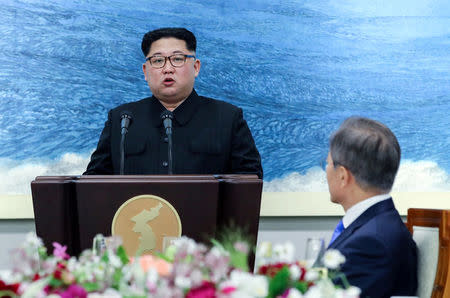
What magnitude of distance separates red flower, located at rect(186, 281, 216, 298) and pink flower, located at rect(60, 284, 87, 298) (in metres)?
0.15

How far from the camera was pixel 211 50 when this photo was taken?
372 centimetres

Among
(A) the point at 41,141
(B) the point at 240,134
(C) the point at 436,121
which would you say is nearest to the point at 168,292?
(B) the point at 240,134

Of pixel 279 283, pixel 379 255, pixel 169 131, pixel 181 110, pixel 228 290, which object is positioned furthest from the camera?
pixel 181 110

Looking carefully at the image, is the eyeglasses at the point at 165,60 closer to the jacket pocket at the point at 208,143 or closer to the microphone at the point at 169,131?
the jacket pocket at the point at 208,143

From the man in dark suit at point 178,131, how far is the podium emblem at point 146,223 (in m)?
0.94

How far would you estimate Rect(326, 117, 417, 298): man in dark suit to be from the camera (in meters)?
1.52

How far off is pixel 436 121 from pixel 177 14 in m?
1.73

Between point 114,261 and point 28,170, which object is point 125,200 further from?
point 28,170

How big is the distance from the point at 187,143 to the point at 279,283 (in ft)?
5.43

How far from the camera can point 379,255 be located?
5.04ft

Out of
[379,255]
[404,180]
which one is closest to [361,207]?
[379,255]

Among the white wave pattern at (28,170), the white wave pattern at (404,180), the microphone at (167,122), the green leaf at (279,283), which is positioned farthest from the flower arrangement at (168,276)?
the white wave pattern at (404,180)

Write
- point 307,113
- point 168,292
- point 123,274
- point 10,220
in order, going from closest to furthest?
point 168,292 < point 123,274 < point 10,220 < point 307,113

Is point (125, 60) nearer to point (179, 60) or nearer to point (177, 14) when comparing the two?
point (177, 14)
